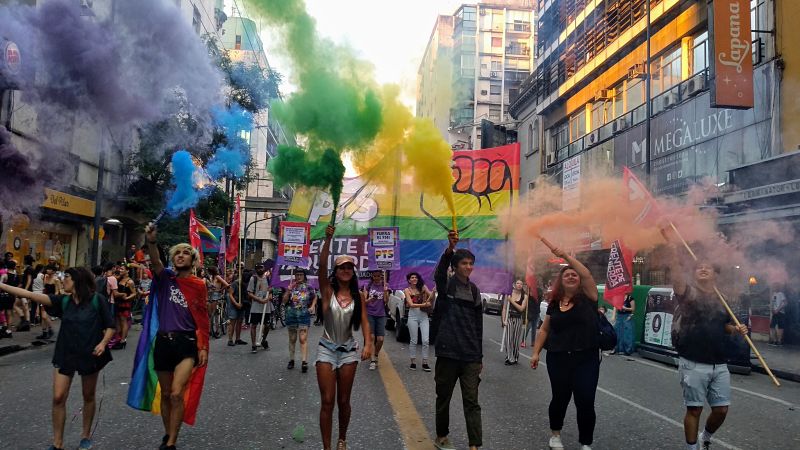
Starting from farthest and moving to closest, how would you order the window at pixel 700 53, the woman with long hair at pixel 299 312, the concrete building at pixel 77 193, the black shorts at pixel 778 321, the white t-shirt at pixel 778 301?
the window at pixel 700 53
the black shorts at pixel 778 321
the white t-shirt at pixel 778 301
the concrete building at pixel 77 193
the woman with long hair at pixel 299 312

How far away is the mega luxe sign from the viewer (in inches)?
632

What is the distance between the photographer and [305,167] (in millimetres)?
7363

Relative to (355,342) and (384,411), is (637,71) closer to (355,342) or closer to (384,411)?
(384,411)

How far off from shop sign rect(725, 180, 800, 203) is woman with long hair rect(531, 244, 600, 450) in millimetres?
10600

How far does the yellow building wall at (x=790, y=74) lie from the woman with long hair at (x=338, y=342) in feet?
48.6

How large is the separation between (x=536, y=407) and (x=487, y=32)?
46.0m

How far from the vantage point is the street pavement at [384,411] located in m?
5.33

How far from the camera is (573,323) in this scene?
197 inches

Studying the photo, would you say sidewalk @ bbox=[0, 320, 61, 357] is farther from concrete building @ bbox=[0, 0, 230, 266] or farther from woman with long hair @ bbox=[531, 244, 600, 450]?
woman with long hair @ bbox=[531, 244, 600, 450]

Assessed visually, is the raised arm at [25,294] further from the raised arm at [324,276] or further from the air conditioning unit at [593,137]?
the air conditioning unit at [593,137]

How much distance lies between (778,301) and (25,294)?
16.7m

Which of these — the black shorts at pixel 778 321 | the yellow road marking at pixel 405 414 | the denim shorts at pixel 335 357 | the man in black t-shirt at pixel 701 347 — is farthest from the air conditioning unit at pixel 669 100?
the denim shorts at pixel 335 357

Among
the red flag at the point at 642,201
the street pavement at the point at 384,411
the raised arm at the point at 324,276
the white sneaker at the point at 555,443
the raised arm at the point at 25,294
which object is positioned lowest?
the street pavement at the point at 384,411

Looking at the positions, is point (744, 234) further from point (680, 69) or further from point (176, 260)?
point (176, 260)
